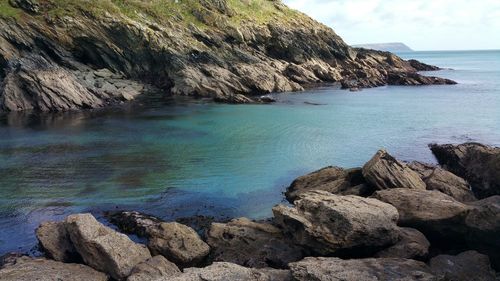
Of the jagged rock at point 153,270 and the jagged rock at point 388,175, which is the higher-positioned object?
the jagged rock at point 388,175

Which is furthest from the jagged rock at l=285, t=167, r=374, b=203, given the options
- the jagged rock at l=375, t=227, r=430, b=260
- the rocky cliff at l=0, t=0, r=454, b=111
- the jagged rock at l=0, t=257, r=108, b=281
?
the rocky cliff at l=0, t=0, r=454, b=111

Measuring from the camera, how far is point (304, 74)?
380 ft

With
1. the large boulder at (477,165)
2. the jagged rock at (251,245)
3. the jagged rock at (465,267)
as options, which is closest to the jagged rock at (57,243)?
the jagged rock at (251,245)

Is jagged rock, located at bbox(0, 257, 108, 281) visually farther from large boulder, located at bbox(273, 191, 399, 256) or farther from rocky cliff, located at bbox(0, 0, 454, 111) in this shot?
rocky cliff, located at bbox(0, 0, 454, 111)

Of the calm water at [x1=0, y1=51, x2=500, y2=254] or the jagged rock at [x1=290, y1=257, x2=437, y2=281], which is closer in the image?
the jagged rock at [x1=290, y1=257, x2=437, y2=281]

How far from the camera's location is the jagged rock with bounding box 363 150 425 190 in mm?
27359

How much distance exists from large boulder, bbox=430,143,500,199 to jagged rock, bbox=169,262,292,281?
18.0m

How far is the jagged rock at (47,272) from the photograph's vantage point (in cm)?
1844

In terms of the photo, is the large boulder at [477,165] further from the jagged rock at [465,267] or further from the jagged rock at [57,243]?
the jagged rock at [57,243]

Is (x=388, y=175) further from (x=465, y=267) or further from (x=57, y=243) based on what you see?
(x=57, y=243)

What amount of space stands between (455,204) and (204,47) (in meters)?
88.7

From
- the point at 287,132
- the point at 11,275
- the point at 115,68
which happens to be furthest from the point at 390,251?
the point at 115,68

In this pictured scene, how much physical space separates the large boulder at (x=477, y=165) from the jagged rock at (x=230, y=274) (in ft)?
59.0

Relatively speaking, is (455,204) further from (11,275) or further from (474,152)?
(11,275)
